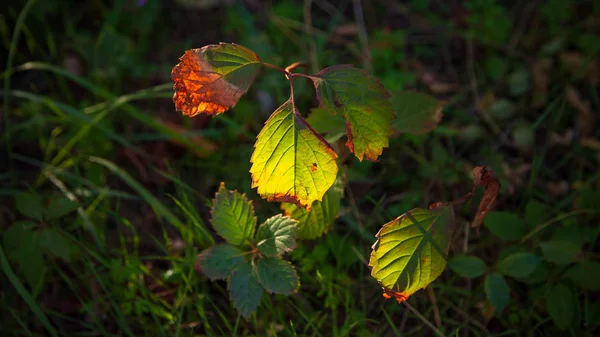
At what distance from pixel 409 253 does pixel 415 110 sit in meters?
0.46

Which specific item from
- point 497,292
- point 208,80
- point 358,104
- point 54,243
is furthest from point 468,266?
point 54,243

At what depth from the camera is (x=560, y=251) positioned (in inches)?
55.6

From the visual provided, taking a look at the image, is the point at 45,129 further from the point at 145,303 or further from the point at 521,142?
the point at 521,142

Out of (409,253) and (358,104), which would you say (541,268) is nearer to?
(409,253)

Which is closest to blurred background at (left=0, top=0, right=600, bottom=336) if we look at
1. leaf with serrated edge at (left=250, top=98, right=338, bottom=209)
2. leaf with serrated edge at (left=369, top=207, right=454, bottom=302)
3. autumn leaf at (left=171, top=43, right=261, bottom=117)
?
leaf with serrated edge at (left=369, top=207, right=454, bottom=302)

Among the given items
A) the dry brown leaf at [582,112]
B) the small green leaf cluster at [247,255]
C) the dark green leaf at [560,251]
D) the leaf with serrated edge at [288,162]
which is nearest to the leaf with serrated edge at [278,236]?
the small green leaf cluster at [247,255]

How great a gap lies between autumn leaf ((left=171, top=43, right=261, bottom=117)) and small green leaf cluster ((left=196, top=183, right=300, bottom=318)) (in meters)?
0.30

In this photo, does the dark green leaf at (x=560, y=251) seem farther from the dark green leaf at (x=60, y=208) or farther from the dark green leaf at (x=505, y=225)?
the dark green leaf at (x=60, y=208)

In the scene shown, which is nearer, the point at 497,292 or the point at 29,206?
the point at 497,292

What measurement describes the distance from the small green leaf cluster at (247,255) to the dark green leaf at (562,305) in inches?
27.7

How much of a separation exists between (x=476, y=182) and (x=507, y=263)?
0.30 m

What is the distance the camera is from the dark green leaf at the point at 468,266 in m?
1.44

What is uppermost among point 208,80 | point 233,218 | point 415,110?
point 208,80

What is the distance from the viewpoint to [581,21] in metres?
2.23
